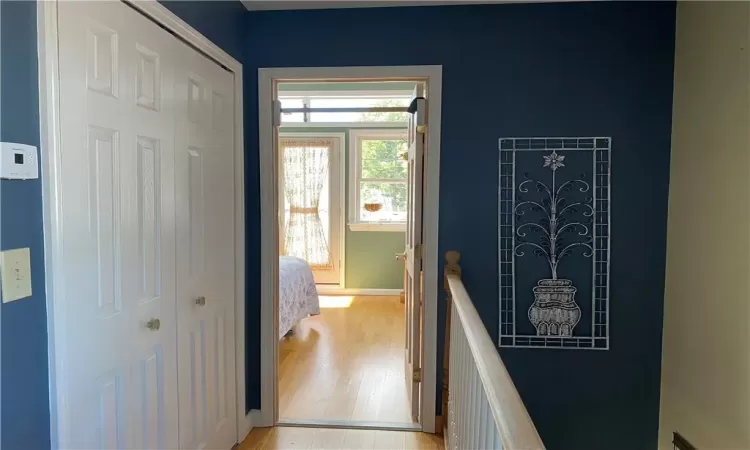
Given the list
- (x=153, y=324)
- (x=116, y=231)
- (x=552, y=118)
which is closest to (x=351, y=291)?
(x=552, y=118)

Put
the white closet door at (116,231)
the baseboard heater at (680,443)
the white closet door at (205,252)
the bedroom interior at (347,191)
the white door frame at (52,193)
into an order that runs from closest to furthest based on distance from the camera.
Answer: the white door frame at (52,193) → the white closet door at (116,231) → the white closet door at (205,252) → the baseboard heater at (680,443) → the bedroom interior at (347,191)

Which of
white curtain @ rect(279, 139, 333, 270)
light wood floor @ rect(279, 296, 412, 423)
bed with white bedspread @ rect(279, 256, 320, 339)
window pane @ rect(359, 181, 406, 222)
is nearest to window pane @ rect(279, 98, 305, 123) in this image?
white curtain @ rect(279, 139, 333, 270)

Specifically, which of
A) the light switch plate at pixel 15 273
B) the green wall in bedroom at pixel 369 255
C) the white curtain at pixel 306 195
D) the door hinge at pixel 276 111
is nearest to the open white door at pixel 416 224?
the door hinge at pixel 276 111

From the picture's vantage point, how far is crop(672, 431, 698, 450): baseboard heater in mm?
2300

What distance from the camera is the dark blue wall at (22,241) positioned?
1.08 m

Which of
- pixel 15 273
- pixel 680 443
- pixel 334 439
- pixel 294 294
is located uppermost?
pixel 15 273

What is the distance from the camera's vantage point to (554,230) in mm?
2527

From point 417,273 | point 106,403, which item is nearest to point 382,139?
point 417,273

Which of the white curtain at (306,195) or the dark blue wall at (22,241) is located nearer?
the dark blue wall at (22,241)

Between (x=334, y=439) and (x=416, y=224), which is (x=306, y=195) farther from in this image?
(x=334, y=439)

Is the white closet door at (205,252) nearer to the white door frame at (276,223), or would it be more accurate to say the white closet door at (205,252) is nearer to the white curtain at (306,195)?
the white door frame at (276,223)

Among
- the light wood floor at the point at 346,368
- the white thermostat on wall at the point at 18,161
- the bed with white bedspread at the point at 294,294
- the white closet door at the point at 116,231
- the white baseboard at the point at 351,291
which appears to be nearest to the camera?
the white thermostat on wall at the point at 18,161

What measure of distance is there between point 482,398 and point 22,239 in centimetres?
120

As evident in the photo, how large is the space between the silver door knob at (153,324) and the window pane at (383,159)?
4348 mm
